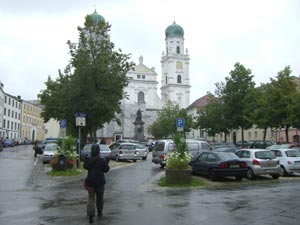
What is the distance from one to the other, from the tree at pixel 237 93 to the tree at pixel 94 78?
16708mm

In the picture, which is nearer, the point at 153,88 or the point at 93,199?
the point at 93,199

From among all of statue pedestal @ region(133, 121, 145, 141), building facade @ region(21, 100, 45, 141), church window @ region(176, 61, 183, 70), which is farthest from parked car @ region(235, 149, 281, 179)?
church window @ region(176, 61, 183, 70)

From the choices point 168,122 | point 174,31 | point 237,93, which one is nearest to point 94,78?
point 237,93

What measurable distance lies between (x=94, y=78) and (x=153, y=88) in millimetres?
84231

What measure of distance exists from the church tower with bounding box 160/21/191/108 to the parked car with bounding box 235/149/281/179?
101407 mm

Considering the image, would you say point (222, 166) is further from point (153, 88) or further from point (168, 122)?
point (153, 88)

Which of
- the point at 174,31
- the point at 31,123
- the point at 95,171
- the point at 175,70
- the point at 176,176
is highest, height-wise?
the point at 174,31

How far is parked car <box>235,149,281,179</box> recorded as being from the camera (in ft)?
64.2

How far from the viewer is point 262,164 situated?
1962cm

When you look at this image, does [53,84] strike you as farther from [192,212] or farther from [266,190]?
[192,212]

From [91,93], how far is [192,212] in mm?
22335

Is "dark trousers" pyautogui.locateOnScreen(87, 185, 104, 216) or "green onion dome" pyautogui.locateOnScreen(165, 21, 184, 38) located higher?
"green onion dome" pyautogui.locateOnScreen(165, 21, 184, 38)

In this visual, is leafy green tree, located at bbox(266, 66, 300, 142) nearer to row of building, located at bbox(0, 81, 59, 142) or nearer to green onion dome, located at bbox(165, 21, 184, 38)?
row of building, located at bbox(0, 81, 59, 142)

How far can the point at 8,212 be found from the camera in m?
10.3
